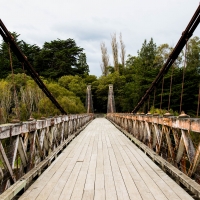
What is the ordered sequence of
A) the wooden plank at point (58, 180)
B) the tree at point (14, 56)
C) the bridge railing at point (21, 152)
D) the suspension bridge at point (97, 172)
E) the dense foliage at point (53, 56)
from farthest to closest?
the dense foliage at point (53, 56) < the tree at point (14, 56) < the wooden plank at point (58, 180) < the suspension bridge at point (97, 172) < the bridge railing at point (21, 152)

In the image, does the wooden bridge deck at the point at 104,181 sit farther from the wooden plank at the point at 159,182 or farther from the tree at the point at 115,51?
the tree at the point at 115,51

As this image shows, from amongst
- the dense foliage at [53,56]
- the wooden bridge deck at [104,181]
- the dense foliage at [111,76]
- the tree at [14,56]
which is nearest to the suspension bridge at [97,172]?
the wooden bridge deck at [104,181]

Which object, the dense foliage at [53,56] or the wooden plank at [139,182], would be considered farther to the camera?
the dense foliage at [53,56]

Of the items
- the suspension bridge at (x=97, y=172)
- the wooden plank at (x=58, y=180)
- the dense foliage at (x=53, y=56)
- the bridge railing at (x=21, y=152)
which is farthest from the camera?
the dense foliage at (x=53, y=56)

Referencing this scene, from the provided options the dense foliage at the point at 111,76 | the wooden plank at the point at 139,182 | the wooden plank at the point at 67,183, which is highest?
the dense foliage at the point at 111,76

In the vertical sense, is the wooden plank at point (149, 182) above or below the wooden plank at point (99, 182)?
above

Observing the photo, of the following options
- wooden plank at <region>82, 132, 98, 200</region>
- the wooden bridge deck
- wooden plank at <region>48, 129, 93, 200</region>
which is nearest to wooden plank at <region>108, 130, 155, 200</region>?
the wooden bridge deck

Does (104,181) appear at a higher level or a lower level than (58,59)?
lower

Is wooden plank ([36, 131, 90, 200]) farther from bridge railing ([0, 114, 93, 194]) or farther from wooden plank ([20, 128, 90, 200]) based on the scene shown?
bridge railing ([0, 114, 93, 194])

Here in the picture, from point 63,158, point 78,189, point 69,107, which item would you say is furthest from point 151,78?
point 78,189

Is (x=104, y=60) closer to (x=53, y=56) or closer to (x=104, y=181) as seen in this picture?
(x=53, y=56)

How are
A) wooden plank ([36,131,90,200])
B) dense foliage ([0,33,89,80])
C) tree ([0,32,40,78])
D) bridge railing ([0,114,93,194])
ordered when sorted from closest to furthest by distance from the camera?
1. bridge railing ([0,114,93,194])
2. wooden plank ([36,131,90,200])
3. tree ([0,32,40,78])
4. dense foliage ([0,33,89,80])

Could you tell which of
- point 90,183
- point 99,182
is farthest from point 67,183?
point 99,182

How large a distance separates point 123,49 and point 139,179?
54.3 meters
